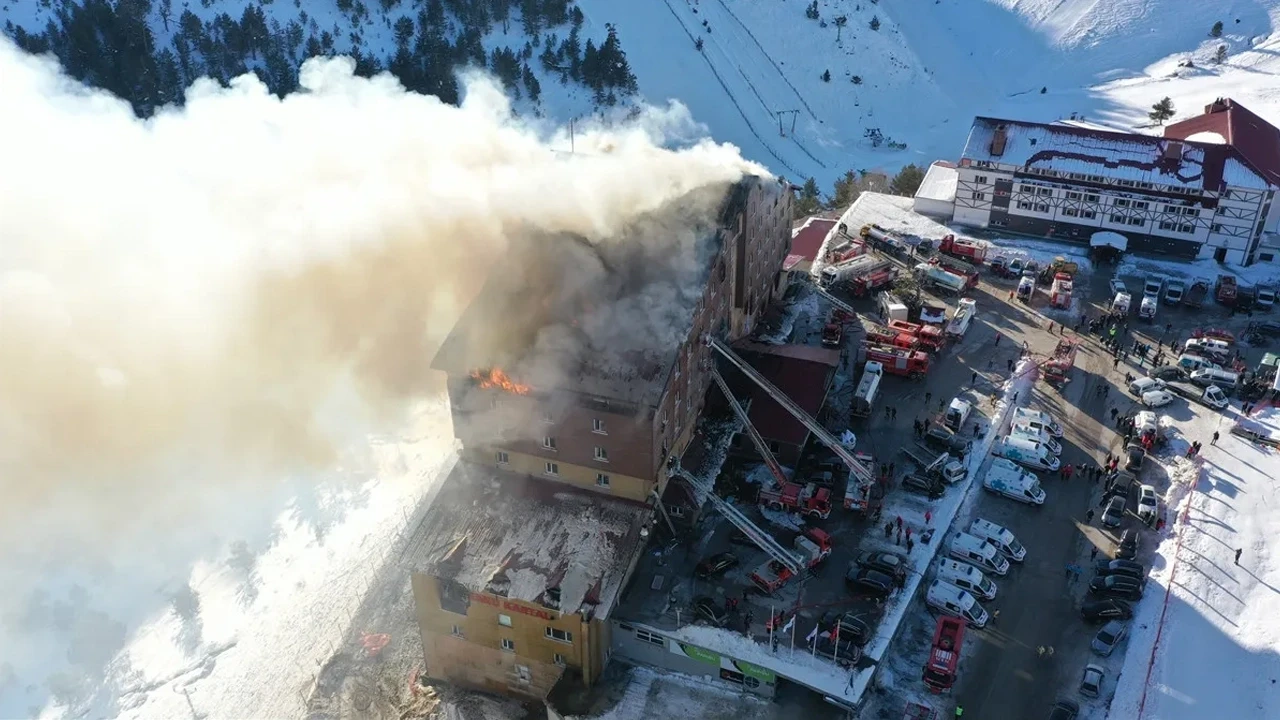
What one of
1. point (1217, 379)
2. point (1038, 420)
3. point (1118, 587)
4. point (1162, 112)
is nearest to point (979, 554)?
point (1118, 587)

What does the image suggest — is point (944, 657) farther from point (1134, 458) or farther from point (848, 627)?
point (1134, 458)

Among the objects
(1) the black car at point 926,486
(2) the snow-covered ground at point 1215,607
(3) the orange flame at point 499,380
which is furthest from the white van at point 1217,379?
(3) the orange flame at point 499,380

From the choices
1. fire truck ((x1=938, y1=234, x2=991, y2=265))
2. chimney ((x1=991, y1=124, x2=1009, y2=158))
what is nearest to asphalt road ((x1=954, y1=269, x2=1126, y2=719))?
fire truck ((x1=938, y1=234, x2=991, y2=265))

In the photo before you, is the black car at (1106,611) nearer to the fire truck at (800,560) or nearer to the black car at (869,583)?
the black car at (869,583)

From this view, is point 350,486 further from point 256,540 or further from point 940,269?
point 940,269

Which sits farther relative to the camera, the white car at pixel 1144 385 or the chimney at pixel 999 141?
the chimney at pixel 999 141

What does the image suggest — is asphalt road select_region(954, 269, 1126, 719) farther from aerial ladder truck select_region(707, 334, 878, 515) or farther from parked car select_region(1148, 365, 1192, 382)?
aerial ladder truck select_region(707, 334, 878, 515)
